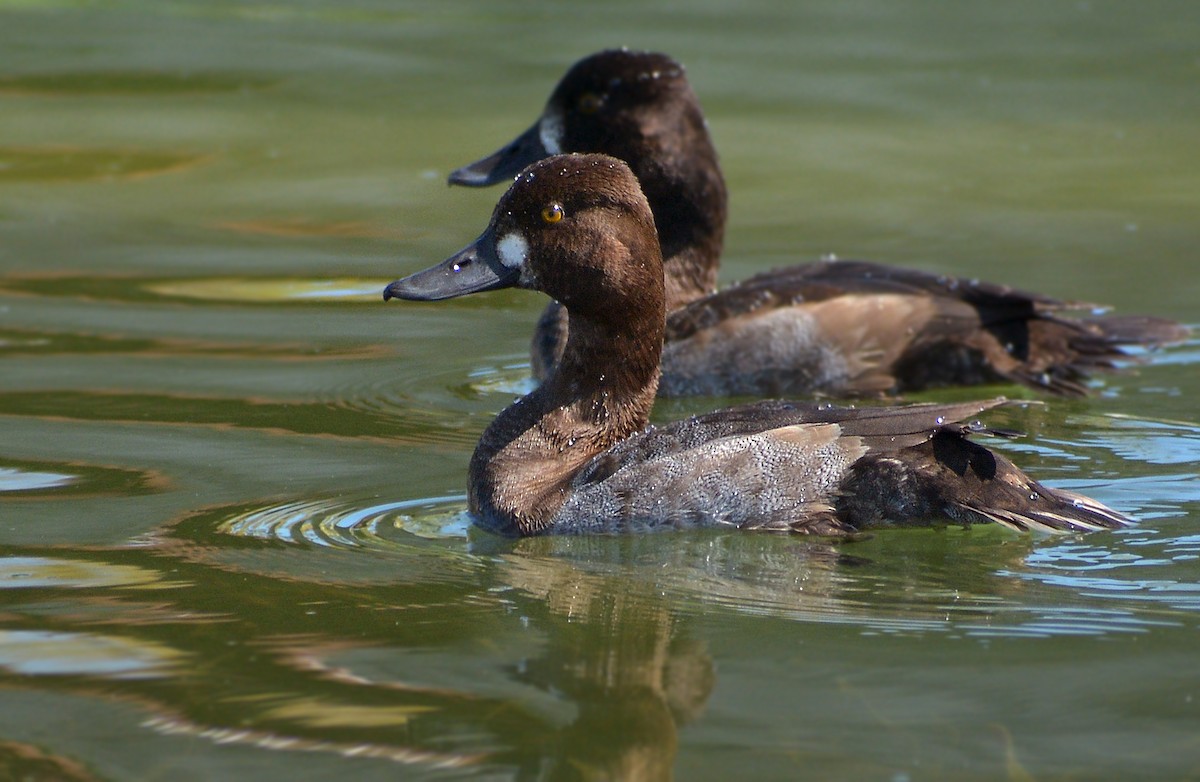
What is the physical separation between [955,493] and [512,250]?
1719 millimetres

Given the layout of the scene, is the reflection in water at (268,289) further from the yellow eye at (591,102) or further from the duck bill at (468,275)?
the duck bill at (468,275)

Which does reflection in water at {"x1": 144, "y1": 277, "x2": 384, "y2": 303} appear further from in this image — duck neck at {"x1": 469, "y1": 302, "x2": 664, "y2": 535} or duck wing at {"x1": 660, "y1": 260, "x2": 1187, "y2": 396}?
duck neck at {"x1": 469, "y1": 302, "x2": 664, "y2": 535}

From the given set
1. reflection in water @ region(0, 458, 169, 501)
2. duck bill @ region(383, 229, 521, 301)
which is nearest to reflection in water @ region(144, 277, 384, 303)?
reflection in water @ region(0, 458, 169, 501)

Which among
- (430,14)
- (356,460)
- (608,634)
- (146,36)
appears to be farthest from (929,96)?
(608,634)

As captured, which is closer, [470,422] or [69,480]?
[69,480]

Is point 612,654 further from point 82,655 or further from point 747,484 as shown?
point 82,655

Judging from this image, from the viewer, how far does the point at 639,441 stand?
6.14m

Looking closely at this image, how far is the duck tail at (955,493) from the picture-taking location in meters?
5.80

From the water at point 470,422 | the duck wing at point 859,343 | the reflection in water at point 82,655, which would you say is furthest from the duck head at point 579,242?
the duck wing at point 859,343

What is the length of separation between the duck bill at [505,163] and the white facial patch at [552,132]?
21mm

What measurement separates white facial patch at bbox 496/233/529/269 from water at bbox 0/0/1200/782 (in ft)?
2.76

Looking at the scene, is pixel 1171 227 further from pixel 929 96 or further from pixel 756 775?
pixel 756 775

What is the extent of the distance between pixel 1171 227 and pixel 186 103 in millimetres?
7155

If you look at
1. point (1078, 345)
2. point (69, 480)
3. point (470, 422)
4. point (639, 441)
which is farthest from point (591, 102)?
point (69, 480)
